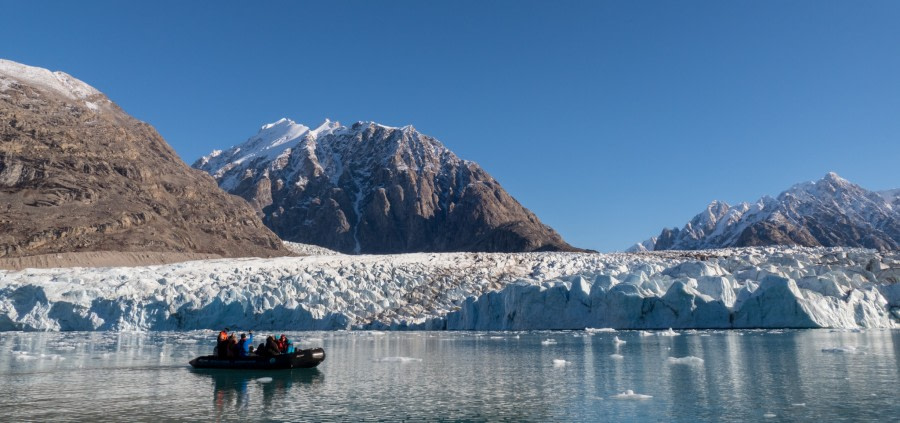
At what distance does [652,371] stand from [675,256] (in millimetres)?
56910

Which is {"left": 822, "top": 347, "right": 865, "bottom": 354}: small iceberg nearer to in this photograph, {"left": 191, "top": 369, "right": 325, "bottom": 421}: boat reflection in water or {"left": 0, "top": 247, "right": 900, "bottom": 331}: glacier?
{"left": 0, "top": 247, "right": 900, "bottom": 331}: glacier

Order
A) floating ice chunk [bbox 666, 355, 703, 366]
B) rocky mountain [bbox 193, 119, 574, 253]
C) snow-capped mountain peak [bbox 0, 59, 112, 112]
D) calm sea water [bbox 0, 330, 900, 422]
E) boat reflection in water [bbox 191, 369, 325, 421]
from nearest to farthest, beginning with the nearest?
calm sea water [bbox 0, 330, 900, 422], boat reflection in water [bbox 191, 369, 325, 421], floating ice chunk [bbox 666, 355, 703, 366], snow-capped mountain peak [bbox 0, 59, 112, 112], rocky mountain [bbox 193, 119, 574, 253]

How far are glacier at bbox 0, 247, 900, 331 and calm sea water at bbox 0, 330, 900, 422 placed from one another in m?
14.0

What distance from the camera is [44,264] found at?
72875 millimetres

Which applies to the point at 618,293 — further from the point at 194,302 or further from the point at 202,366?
the point at 194,302

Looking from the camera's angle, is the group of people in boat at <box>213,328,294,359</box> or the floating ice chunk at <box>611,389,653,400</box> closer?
the floating ice chunk at <box>611,389,653,400</box>

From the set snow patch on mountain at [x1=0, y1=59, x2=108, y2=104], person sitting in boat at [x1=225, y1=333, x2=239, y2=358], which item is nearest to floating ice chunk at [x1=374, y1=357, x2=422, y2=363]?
person sitting in boat at [x1=225, y1=333, x2=239, y2=358]

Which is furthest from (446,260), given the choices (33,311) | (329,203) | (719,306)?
(329,203)

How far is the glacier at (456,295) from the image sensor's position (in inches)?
1670

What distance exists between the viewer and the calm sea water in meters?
13.4

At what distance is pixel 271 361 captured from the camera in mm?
22906

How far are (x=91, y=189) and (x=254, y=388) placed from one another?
8344 centimetres

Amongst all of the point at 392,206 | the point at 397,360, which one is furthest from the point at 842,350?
the point at 392,206

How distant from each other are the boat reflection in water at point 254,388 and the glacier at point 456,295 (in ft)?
87.6
